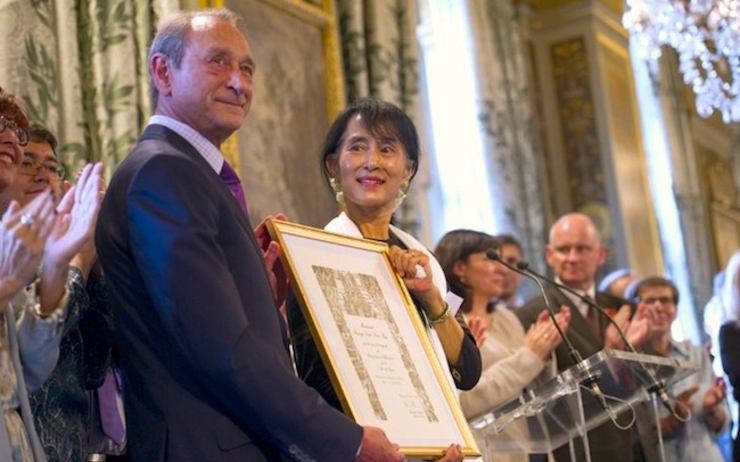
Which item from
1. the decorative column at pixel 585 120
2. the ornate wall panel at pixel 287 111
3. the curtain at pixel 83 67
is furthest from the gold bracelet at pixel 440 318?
the decorative column at pixel 585 120

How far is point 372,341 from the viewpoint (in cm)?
269

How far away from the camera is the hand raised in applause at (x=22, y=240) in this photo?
2285mm

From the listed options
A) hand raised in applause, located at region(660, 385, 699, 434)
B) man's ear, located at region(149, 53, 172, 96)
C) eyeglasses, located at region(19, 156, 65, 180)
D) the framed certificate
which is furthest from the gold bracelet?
hand raised in applause, located at region(660, 385, 699, 434)

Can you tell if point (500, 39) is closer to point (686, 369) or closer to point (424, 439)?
point (686, 369)

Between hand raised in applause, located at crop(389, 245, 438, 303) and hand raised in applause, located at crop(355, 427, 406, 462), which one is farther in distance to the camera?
hand raised in applause, located at crop(389, 245, 438, 303)

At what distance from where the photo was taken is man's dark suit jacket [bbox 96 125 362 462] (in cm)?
220

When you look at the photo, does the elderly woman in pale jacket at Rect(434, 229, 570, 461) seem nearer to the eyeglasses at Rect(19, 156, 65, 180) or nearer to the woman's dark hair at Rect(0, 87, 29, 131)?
the eyeglasses at Rect(19, 156, 65, 180)

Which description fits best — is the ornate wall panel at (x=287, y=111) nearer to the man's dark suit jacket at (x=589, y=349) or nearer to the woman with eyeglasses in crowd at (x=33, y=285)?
the man's dark suit jacket at (x=589, y=349)

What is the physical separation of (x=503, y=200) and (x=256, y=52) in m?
2.78

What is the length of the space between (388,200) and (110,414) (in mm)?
878

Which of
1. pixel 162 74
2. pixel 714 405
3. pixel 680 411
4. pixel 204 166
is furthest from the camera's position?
Answer: pixel 714 405

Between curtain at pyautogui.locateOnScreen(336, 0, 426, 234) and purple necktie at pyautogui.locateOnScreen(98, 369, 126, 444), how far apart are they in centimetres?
329

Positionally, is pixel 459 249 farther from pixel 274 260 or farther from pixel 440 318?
pixel 274 260

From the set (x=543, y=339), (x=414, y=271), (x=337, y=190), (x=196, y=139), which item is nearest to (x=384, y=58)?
(x=543, y=339)
